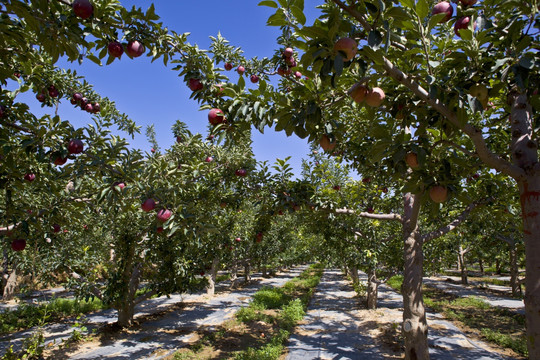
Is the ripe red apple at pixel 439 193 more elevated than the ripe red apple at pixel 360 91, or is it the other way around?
the ripe red apple at pixel 360 91

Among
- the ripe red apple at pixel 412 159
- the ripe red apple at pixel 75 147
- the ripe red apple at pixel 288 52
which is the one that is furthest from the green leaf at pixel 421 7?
the ripe red apple at pixel 75 147

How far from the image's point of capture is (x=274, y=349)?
646cm

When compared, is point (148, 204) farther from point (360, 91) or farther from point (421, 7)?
point (421, 7)

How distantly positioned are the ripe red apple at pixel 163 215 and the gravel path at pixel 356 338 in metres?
5.12

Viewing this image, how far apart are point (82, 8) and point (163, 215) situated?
1.99m

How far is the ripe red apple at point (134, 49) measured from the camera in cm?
246

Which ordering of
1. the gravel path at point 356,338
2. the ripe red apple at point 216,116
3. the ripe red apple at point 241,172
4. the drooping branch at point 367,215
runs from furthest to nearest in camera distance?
the gravel path at point 356,338 < the ripe red apple at point 241,172 < the drooping branch at point 367,215 < the ripe red apple at point 216,116

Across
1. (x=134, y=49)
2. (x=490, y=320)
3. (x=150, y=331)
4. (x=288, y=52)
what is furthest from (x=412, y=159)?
(x=490, y=320)

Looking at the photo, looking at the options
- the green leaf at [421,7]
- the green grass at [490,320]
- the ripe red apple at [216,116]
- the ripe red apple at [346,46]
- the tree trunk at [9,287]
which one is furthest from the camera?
the tree trunk at [9,287]

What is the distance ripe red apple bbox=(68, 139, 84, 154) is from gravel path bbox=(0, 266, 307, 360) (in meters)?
5.54

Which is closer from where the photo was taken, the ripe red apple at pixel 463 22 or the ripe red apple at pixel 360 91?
the ripe red apple at pixel 360 91

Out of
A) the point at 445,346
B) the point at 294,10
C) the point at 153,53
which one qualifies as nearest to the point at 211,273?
the point at 445,346

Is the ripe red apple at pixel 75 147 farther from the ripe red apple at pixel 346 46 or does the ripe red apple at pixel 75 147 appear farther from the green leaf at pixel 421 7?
the green leaf at pixel 421 7

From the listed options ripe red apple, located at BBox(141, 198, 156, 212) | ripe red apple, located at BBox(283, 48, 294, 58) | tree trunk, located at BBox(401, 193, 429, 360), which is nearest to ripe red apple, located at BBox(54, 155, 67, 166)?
ripe red apple, located at BBox(141, 198, 156, 212)
